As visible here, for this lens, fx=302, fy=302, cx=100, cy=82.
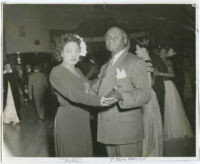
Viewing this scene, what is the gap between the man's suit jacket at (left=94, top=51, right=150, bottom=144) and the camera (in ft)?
6.39

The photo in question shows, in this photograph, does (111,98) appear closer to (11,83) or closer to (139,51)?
(139,51)

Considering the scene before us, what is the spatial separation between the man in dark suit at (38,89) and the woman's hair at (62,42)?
0.15 m

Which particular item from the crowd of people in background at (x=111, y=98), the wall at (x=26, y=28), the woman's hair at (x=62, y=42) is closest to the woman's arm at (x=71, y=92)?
the crowd of people in background at (x=111, y=98)

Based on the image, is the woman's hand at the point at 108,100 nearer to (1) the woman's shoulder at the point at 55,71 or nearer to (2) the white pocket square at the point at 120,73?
(2) the white pocket square at the point at 120,73

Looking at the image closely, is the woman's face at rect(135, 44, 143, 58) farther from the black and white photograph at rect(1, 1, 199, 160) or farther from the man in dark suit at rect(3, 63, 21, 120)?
the man in dark suit at rect(3, 63, 21, 120)

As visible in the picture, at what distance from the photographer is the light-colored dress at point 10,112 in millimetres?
1969

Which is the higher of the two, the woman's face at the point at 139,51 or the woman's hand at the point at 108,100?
the woman's face at the point at 139,51

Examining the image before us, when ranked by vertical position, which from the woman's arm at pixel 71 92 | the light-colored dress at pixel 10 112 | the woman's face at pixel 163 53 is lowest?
the light-colored dress at pixel 10 112

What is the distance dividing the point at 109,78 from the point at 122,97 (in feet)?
0.49

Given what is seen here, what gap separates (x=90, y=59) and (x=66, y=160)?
68 centimetres

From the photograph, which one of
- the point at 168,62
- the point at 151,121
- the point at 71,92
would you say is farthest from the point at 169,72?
the point at 71,92

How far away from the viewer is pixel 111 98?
1.96 m

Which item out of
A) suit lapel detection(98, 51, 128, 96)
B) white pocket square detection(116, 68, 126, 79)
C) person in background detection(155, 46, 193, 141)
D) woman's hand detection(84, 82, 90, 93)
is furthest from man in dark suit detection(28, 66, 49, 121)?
person in background detection(155, 46, 193, 141)

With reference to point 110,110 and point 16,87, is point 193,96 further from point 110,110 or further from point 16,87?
point 16,87
